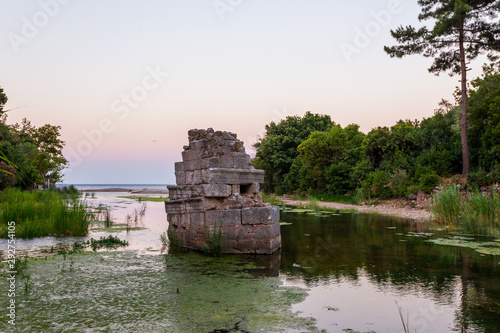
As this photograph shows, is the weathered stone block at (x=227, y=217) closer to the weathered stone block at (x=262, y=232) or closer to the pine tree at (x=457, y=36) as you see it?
the weathered stone block at (x=262, y=232)

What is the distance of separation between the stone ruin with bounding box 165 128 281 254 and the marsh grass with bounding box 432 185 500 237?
21.4ft

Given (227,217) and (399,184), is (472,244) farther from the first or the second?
(399,184)

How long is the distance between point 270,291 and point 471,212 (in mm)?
9286

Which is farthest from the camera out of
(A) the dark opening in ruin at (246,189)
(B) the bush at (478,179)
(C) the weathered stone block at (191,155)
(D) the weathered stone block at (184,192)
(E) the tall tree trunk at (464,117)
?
(E) the tall tree trunk at (464,117)

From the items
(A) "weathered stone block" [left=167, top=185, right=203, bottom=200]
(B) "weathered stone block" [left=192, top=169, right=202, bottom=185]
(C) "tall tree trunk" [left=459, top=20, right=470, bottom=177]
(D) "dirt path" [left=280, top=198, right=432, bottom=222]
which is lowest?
(D) "dirt path" [left=280, top=198, right=432, bottom=222]

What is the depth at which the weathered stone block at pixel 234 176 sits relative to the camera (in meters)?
8.51

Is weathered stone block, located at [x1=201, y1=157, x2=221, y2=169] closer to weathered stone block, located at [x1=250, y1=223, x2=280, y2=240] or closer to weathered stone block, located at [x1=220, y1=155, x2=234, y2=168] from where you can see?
weathered stone block, located at [x1=220, y1=155, x2=234, y2=168]

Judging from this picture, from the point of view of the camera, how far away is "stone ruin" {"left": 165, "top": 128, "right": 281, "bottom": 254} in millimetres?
8453

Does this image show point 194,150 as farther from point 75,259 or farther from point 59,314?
point 59,314

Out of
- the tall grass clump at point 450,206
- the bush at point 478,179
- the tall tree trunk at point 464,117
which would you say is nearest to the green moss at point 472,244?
the tall grass clump at point 450,206

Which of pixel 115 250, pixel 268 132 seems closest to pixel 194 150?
pixel 115 250

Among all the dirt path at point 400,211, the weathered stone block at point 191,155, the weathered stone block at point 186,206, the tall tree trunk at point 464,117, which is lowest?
the dirt path at point 400,211

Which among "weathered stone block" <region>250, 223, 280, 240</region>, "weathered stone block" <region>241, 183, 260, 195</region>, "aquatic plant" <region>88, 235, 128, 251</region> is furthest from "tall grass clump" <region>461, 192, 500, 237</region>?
"aquatic plant" <region>88, 235, 128, 251</region>

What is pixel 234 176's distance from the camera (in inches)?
348
